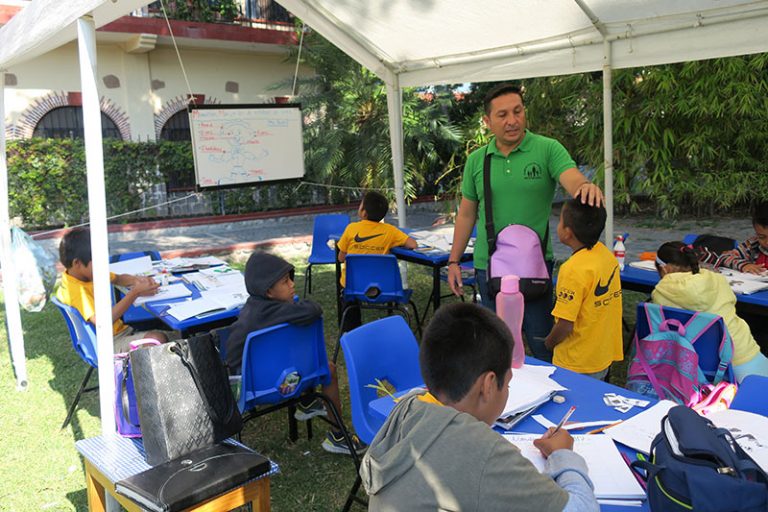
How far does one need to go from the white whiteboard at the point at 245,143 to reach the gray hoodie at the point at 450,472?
4.63m

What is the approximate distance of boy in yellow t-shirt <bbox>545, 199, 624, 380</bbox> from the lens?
2.57 m

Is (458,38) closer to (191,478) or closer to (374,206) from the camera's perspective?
(374,206)

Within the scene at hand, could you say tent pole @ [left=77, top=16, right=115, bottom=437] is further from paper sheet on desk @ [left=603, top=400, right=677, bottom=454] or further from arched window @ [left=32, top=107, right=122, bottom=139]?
arched window @ [left=32, top=107, right=122, bottom=139]

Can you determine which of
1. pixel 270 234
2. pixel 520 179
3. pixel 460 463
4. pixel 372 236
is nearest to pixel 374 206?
pixel 372 236

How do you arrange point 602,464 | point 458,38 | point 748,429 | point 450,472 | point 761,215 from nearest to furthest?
point 450,472 < point 602,464 < point 748,429 < point 761,215 < point 458,38

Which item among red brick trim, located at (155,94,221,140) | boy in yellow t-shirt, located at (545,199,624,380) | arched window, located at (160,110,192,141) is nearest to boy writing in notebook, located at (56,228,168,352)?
boy in yellow t-shirt, located at (545,199,624,380)

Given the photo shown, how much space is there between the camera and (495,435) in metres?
1.23

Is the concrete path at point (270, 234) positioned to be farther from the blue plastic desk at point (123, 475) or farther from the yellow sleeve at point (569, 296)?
the blue plastic desk at point (123, 475)

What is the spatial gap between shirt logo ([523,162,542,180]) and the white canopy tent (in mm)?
1468

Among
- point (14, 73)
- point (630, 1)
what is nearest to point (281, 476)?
point (630, 1)

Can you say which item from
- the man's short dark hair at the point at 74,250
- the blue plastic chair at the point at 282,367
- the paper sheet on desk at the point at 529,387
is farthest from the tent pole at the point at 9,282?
the paper sheet on desk at the point at 529,387

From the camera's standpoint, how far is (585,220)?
102 inches

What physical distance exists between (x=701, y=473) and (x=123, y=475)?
1.92 metres

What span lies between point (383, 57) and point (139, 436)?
13.8 ft
